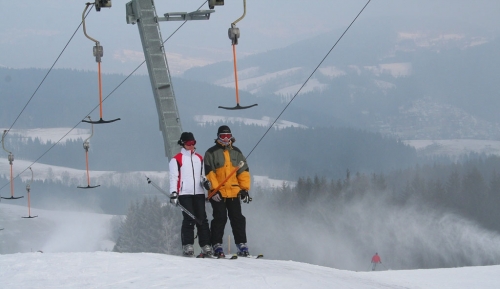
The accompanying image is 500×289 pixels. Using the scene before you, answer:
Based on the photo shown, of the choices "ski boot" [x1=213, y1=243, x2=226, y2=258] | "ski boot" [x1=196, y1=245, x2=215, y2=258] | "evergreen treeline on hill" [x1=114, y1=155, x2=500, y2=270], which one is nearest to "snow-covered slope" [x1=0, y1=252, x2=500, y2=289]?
"ski boot" [x1=213, y1=243, x2=226, y2=258]

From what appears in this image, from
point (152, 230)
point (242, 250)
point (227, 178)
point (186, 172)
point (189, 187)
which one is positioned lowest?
point (152, 230)

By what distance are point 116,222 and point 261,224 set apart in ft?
239

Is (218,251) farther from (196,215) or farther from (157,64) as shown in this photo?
(157,64)

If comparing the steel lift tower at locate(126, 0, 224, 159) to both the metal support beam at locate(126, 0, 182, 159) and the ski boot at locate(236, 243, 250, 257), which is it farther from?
the ski boot at locate(236, 243, 250, 257)

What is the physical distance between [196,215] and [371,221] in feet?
316

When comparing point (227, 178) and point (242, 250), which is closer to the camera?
point (227, 178)

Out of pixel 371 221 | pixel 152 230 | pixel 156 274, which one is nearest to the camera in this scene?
pixel 156 274

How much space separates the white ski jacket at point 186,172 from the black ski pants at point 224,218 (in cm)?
37

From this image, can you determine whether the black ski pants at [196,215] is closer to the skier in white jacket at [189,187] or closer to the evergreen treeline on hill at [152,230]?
the skier in white jacket at [189,187]

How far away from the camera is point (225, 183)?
11805mm

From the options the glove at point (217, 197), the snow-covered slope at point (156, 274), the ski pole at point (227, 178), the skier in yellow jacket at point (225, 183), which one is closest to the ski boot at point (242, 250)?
the skier in yellow jacket at point (225, 183)

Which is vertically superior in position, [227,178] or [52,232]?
[227,178]

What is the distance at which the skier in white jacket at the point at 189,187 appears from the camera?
11750 mm

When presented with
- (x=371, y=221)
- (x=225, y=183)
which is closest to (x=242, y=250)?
(x=225, y=183)
